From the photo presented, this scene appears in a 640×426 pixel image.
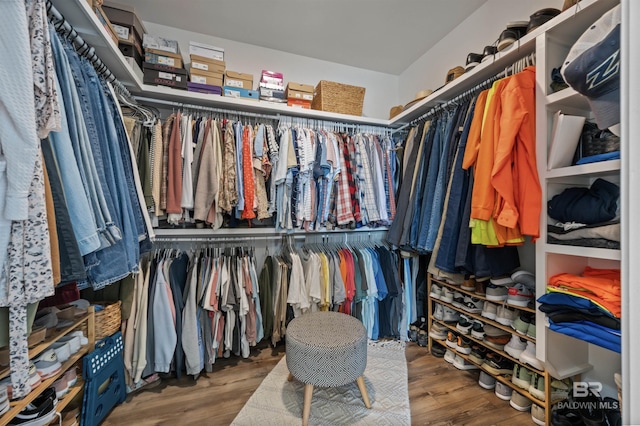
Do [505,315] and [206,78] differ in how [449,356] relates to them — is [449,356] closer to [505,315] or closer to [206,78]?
[505,315]

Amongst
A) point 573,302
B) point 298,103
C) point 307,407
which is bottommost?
point 307,407

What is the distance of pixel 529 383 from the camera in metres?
1.33

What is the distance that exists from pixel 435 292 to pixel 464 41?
6.32 ft

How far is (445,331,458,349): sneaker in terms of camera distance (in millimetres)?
1769

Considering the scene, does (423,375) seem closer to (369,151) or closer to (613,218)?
(613,218)

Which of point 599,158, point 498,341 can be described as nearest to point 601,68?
point 599,158

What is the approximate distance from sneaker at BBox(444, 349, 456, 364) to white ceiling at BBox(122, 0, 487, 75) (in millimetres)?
2458

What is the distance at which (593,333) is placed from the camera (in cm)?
94

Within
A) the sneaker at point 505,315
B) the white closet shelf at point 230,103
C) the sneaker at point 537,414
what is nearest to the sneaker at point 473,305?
the sneaker at point 505,315

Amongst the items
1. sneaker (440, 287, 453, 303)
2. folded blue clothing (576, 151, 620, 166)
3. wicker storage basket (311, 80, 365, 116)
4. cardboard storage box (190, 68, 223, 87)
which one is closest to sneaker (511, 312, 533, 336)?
sneaker (440, 287, 453, 303)

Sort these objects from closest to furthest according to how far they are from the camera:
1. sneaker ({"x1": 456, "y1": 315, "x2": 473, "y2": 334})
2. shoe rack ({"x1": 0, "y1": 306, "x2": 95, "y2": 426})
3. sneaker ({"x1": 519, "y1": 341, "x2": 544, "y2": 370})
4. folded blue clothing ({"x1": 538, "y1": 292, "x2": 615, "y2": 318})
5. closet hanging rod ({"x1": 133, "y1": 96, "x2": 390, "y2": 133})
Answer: shoe rack ({"x1": 0, "y1": 306, "x2": 95, "y2": 426}) < folded blue clothing ({"x1": 538, "y1": 292, "x2": 615, "y2": 318}) < sneaker ({"x1": 519, "y1": 341, "x2": 544, "y2": 370}) < sneaker ({"x1": 456, "y1": 315, "x2": 473, "y2": 334}) < closet hanging rod ({"x1": 133, "y1": 96, "x2": 390, "y2": 133})

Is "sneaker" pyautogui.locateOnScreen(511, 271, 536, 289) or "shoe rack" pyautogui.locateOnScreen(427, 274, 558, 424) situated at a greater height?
"sneaker" pyautogui.locateOnScreen(511, 271, 536, 289)

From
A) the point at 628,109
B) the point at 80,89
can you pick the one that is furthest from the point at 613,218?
the point at 80,89

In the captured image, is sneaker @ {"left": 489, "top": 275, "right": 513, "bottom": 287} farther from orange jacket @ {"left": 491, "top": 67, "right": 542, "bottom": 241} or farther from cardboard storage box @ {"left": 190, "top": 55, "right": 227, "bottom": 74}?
cardboard storage box @ {"left": 190, "top": 55, "right": 227, "bottom": 74}
